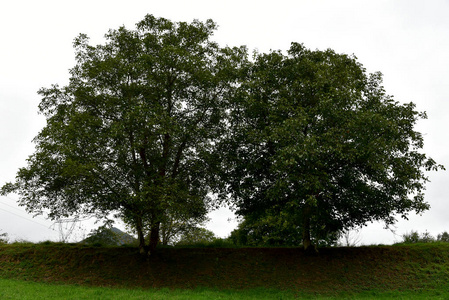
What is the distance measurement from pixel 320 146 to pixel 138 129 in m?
9.87

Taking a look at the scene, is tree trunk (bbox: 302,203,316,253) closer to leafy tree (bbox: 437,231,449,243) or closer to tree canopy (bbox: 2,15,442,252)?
tree canopy (bbox: 2,15,442,252)

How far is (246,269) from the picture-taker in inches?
757

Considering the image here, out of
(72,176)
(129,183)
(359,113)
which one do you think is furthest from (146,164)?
(359,113)

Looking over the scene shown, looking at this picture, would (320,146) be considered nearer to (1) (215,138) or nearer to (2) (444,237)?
(1) (215,138)

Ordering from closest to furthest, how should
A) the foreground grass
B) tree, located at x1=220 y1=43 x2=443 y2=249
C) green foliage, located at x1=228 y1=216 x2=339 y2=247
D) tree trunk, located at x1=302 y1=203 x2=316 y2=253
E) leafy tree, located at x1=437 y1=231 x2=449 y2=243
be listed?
the foreground grass, tree, located at x1=220 y1=43 x2=443 y2=249, tree trunk, located at x1=302 y1=203 x2=316 y2=253, leafy tree, located at x1=437 y1=231 x2=449 y2=243, green foliage, located at x1=228 y1=216 x2=339 y2=247

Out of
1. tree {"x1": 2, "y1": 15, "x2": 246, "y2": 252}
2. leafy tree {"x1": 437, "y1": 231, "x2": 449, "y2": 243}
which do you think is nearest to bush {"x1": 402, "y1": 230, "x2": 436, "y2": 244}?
leafy tree {"x1": 437, "y1": 231, "x2": 449, "y2": 243}

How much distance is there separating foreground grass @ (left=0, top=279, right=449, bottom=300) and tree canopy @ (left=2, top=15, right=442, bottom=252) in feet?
12.4

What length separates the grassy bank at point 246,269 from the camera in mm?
17016

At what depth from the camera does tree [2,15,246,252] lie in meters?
17.2

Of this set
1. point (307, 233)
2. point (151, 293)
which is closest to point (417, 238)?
point (307, 233)

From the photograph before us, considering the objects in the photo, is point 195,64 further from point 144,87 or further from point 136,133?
point 136,133

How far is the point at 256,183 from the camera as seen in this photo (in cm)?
1959

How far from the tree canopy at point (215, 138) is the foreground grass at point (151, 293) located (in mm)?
3766

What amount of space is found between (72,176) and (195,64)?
942 centimetres
